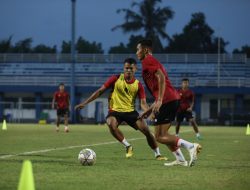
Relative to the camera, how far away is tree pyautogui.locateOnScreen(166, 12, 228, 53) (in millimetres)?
99662

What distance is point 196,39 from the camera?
102 meters

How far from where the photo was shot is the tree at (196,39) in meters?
99.7

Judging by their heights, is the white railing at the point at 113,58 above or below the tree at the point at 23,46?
below

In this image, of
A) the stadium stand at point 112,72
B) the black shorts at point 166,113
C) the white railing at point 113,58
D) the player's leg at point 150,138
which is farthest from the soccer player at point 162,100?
the white railing at point 113,58

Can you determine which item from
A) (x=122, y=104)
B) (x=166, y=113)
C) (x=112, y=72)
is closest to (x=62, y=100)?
(x=122, y=104)

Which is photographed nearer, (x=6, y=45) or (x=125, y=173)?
(x=125, y=173)

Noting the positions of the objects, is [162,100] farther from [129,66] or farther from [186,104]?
[186,104]

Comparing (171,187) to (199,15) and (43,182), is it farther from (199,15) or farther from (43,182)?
(199,15)

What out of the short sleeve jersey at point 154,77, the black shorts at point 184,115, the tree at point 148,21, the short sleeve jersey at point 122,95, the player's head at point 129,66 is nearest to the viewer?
the short sleeve jersey at point 154,77

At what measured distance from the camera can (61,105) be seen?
1316 inches

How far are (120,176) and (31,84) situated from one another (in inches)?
2324

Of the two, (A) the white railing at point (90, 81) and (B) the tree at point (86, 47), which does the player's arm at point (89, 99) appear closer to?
(A) the white railing at point (90, 81)

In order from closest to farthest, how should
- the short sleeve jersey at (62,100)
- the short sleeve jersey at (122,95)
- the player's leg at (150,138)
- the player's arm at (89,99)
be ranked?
the player's arm at (89,99) < the player's leg at (150,138) < the short sleeve jersey at (122,95) < the short sleeve jersey at (62,100)

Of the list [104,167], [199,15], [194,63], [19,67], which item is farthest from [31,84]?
[104,167]
